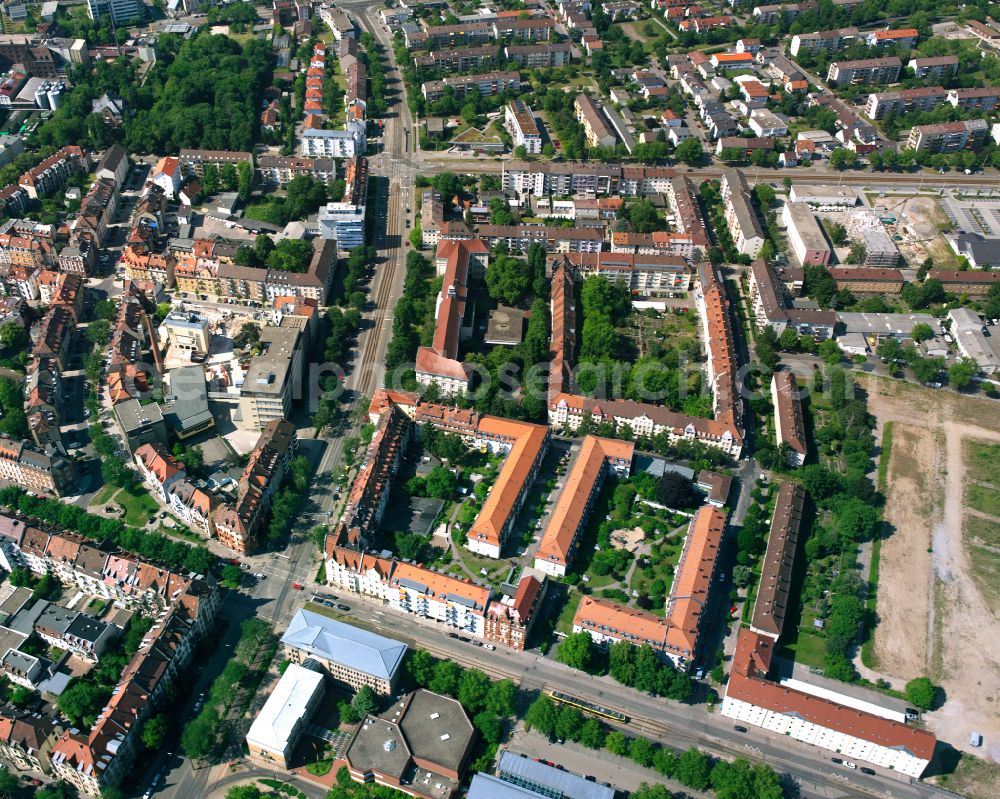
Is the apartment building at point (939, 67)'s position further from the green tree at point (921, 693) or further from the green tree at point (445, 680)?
the green tree at point (445, 680)

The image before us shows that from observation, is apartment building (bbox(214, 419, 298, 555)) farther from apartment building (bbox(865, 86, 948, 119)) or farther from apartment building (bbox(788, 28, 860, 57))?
apartment building (bbox(788, 28, 860, 57))

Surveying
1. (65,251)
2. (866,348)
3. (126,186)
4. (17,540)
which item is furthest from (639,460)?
(126,186)

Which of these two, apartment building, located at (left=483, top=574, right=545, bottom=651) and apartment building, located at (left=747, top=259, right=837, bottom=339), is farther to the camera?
apartment building, located at (left=747, top=259, right=837, bottom=339)

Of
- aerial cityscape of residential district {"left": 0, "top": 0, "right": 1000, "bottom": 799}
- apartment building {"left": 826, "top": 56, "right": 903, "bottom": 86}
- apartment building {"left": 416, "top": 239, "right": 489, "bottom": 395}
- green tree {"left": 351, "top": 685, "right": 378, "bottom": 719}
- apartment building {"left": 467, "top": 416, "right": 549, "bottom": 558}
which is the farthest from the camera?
apartment building {"left": 826, "top": 56, "right": 903, "bottom": 86}

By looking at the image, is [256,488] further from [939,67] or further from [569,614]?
[939,67]

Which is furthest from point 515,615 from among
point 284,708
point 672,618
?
point 284,708

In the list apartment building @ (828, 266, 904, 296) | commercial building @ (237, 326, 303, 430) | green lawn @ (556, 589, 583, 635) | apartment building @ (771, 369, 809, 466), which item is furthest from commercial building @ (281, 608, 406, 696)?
apartment building @ (828, 266, 904, 296)
